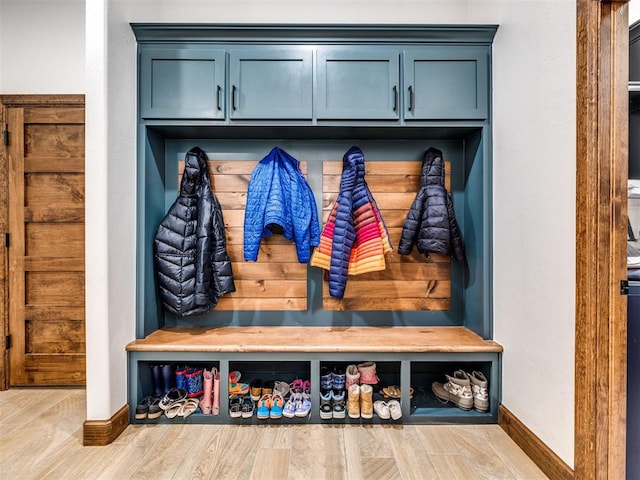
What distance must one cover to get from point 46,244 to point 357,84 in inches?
92.4

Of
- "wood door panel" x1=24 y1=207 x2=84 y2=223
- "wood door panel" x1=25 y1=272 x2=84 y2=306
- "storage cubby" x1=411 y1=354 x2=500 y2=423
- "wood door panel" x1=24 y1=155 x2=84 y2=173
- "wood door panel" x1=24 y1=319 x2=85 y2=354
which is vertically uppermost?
"wood door panel" x1=24 y1=155 x2=84 y2=173

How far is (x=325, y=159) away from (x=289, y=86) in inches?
21.9

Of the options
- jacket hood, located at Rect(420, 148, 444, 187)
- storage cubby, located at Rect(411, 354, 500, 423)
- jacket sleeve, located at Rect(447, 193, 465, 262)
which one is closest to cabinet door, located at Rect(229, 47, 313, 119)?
jacket hood, located at Rect(420, 148, 444, 187)

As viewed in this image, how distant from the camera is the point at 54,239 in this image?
2.52 metres

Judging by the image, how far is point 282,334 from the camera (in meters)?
2.33

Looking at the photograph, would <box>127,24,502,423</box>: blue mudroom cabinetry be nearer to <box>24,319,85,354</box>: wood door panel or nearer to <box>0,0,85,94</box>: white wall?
<box>24,319,85,354</box>: wood door panel

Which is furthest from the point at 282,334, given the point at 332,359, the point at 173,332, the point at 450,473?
the point at 450,473

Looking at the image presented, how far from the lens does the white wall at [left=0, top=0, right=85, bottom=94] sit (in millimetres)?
2514

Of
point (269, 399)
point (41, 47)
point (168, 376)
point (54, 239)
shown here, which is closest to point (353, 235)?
point (269, 399)

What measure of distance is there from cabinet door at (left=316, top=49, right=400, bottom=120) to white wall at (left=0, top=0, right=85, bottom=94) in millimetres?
1717

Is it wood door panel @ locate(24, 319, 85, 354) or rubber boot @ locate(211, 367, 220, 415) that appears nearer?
rubber boot @ locate(211, 367, 220, 415)

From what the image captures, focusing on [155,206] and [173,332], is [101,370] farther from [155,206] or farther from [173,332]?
[155,206]

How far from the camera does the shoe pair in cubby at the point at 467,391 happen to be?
213 cm

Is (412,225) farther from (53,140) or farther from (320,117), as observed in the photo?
(53,140)
